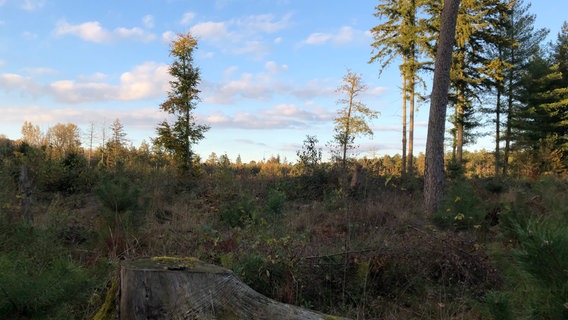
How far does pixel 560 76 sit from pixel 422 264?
26.7 meters

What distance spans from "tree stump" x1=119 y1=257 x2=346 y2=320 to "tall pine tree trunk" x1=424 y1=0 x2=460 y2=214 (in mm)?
8139

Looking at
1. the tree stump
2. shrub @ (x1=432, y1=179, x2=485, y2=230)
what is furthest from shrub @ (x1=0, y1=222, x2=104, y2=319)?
shrub @ (x1=432, y1=179, x2=485, y2=230)

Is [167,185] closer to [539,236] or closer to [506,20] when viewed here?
[539,236]

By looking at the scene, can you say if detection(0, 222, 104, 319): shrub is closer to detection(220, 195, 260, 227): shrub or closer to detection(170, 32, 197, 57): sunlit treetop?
detection(220, 195, 260, 227): shrub

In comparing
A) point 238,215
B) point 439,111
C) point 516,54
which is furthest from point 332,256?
point 516,54

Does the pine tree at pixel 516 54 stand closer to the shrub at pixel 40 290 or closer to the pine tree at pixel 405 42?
the pine tree at pixel 405 42

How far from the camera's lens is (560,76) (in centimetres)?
2452

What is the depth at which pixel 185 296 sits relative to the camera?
2238 millimetres

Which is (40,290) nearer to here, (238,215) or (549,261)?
(549,261)

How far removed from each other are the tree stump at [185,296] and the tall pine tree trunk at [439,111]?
8.14 meters

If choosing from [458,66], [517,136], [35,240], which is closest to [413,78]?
[458,66]

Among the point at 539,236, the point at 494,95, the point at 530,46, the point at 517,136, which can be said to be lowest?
the point at 539,236

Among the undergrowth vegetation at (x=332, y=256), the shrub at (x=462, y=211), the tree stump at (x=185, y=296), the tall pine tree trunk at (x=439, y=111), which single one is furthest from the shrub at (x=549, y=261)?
the tall pine tree trunk at (x=439, y=111)

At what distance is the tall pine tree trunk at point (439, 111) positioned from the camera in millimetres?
9547
